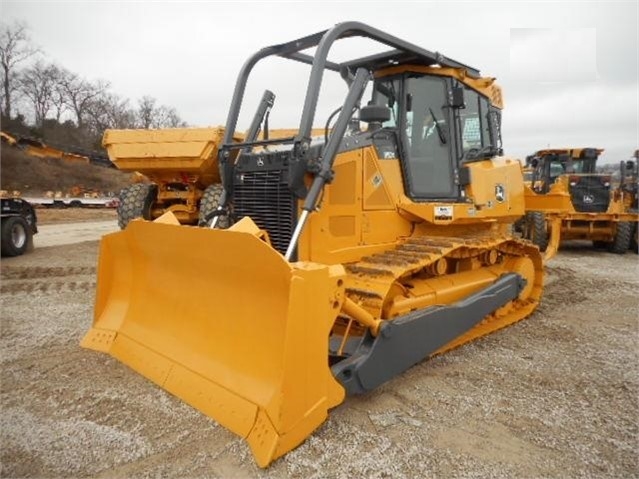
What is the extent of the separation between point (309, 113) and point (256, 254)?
1294 mm

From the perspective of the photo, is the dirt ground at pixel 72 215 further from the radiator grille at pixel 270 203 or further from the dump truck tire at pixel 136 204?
the radiator grille at pixel 270 203

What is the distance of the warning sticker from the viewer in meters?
4.49

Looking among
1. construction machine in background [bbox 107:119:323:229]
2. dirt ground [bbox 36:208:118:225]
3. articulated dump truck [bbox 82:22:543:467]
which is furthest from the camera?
dirt ground [bbox 36:208:118:225]

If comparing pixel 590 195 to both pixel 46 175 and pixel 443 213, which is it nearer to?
pixel 443 213

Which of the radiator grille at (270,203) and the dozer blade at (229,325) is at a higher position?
the radiator grille at (270,203)

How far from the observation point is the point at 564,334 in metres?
5.04

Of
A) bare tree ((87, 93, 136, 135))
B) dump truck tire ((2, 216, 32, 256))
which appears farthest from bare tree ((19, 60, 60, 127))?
dump truck tire ((2, 216, 32, 256))

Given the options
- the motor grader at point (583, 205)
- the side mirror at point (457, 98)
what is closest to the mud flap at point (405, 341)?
the side mirror at point (457, 98)

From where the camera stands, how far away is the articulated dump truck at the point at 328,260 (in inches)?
112

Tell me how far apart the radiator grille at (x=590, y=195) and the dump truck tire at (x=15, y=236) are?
13.3 metres

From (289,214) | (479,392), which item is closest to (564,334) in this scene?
(479,392)

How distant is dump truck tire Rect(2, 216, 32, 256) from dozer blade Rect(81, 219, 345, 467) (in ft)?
23.6

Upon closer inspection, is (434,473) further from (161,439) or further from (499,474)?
(161,439)

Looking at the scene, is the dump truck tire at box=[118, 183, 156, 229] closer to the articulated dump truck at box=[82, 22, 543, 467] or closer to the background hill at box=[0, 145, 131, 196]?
the articulated dump truck at box=[82, 22, 543, 467]
